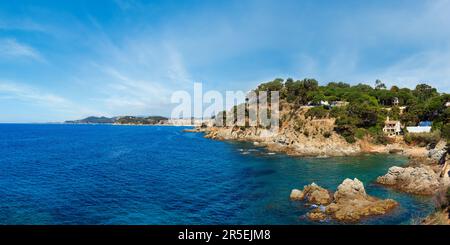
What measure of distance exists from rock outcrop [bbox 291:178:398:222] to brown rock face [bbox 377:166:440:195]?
671 centimetres

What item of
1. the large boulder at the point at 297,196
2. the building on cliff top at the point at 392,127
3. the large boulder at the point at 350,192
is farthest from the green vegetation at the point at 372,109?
the large boulder at the point at 297,196

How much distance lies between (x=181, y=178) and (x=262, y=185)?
11275mm

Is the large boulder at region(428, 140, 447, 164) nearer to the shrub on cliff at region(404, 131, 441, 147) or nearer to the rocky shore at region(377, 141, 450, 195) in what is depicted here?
the shrub on cliff at region(404, 131, 441, 147)

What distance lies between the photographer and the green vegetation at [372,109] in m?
66.4

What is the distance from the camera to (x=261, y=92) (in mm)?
111312

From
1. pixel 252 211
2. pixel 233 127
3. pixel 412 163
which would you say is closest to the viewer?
pixel 252 211

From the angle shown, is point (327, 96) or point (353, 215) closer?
point (353, 215)

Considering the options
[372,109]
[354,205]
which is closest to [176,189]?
[354,205]

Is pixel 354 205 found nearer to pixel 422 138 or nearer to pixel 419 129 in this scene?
pixel 422 138

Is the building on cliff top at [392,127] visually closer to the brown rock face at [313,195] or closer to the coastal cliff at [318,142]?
the coastal cliff at [318,142]

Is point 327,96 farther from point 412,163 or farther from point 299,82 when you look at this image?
point 412,163

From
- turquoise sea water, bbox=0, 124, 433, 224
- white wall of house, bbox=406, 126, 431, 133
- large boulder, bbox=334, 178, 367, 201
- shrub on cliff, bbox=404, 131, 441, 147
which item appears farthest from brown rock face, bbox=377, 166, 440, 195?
white wall of house, bbox=406, 126, 431, 133

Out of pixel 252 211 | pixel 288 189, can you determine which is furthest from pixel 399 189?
pixel 252 211

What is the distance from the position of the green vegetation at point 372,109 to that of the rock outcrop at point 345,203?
29159mm
